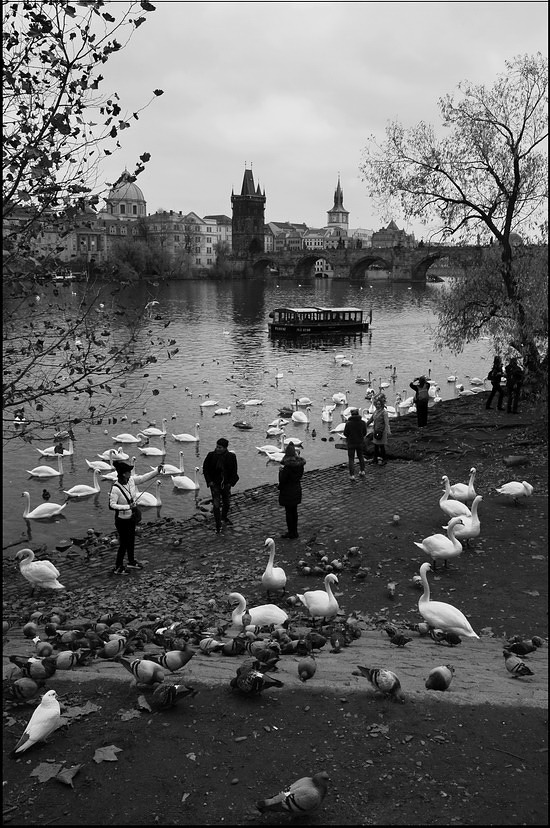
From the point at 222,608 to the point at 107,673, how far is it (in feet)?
11.0

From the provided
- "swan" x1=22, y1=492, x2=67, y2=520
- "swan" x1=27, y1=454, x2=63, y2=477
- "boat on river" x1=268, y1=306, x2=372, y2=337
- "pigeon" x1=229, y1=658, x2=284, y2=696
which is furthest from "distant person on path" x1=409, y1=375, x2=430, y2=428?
"boat on river" x1=268, y1=306, x2=372, y2=337

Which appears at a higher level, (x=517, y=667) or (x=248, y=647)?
(x=517, y=667)

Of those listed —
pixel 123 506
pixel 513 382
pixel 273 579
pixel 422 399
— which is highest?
pixel 513 382

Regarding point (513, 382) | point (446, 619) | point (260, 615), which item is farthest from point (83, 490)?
point (513, 382)

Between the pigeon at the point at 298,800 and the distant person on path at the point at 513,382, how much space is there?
1829 cm

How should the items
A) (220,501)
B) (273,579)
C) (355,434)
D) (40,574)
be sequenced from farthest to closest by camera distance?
(355,434) < (220,501) < (40,574) < (273,579)

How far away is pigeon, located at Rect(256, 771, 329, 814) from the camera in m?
5.11

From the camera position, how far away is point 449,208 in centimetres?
2384

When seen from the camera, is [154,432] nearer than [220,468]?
No

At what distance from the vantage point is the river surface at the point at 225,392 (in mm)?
18141

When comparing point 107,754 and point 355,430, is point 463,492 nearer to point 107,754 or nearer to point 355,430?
point 355,430

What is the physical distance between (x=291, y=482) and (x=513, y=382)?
12.1m

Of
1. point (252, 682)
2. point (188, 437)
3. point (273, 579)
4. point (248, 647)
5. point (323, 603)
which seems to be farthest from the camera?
point (188, 437)

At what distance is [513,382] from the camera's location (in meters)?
22.8
